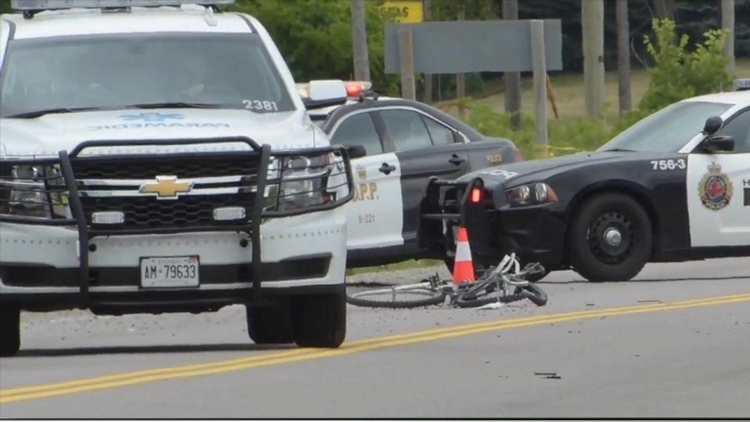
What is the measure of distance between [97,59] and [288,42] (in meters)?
42.6

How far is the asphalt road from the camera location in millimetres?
9102

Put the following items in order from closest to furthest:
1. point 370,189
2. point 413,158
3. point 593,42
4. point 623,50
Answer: point 370,189, point 413,158, point 593,42, point 623,50

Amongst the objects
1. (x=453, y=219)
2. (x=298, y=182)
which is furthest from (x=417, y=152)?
(x=298, y=182)

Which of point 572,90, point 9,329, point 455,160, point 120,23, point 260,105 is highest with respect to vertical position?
point 120,23

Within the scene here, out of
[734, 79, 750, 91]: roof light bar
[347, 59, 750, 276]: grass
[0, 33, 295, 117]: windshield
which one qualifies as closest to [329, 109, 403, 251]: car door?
[734, 79, 750, 91]: roof light bar

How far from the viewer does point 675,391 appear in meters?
9.81

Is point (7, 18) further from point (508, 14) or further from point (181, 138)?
point (508, 14)

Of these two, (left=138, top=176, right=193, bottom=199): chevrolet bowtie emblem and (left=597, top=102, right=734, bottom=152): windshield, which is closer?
(left=138, top=176, right=193, bottom=199): chevrolet bowtie emblem

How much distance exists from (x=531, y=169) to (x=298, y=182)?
6.06 meters

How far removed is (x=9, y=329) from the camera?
433 inches

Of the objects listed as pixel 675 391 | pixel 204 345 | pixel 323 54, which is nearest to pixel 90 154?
pixel 204 345

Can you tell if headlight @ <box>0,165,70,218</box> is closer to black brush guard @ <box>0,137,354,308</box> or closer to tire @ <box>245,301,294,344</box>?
black brush guard @ <box>0,137,354,308</box>

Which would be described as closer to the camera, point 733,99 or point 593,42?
point 733,99

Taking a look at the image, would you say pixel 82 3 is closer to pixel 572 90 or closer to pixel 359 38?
pixel 359 38
